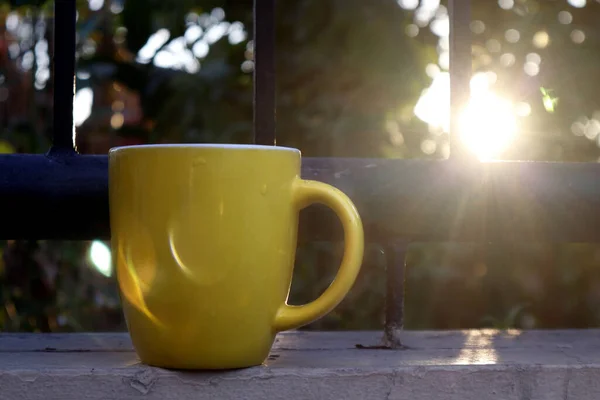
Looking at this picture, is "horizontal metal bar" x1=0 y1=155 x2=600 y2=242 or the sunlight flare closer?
"horizontal metal bar" x1=0 y1=155 x2=600 y2=242

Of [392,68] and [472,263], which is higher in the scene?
[392,68]

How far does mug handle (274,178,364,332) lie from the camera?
22.5 inches

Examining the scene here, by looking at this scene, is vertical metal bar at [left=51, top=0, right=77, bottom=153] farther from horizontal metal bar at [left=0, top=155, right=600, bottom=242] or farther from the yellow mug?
the yellow mug

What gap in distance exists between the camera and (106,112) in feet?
4.58

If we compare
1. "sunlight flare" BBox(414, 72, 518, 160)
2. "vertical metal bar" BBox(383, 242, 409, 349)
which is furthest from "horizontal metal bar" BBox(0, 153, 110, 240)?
"sunlight flare" BBox(414, 72, 518, 160)

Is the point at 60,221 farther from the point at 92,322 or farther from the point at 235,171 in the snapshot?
the point at 92,322

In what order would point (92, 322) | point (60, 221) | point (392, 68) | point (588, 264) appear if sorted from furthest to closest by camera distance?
point (92, 322) < point (588, 264) < point (392, 68) < point (60, 221)

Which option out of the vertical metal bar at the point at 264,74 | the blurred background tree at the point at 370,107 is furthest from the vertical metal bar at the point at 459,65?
the blurred background tree at the point at 370,107

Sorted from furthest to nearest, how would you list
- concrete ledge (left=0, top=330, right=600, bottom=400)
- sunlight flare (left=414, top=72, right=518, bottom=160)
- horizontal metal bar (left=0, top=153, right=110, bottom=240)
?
sunlight flare (left=414, top=72, right=518, bottom=160) → horizontal metal bar (left=0, top=153, right=110, bottom=240) → concrete ledge (left=0, top=330, right=600, bottom=400)

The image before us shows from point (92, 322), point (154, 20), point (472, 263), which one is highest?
point (154, 20)

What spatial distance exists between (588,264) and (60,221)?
0.98 meters

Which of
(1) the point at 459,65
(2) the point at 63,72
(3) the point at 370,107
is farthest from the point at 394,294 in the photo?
(3) the point at 370,107

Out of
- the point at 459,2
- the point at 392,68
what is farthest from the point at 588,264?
the point at 459,2

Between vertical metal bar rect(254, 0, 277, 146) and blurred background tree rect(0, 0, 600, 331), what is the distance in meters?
0.41
